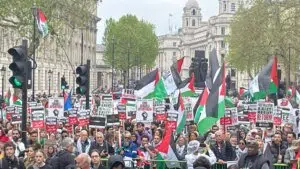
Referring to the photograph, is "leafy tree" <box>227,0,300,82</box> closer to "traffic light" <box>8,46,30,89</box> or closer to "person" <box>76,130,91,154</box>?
"person" <box>76,130,91,154</box>

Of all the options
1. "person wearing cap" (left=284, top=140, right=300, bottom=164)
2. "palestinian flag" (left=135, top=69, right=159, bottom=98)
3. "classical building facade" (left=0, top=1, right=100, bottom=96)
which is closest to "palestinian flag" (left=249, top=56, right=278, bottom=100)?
"palestinian flag" (left=135, top=69, right=159, bottom=98)

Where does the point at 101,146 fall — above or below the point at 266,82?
below

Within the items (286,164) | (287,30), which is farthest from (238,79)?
(286,164)

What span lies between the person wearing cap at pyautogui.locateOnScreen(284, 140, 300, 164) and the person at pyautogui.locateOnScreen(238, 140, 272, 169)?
6.93 ft

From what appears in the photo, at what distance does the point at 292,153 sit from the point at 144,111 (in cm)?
833

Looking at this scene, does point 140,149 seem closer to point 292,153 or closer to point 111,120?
point 111,120

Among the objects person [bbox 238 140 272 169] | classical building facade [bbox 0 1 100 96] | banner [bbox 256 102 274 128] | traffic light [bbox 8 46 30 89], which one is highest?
classical building facade [bbox 0 1 100 96]

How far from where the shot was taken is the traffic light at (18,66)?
50.2 ft

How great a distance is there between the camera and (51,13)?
154ft

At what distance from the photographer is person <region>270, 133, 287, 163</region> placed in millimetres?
15829

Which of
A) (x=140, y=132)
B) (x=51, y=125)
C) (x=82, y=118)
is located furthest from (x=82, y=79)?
(x=140, y=132)

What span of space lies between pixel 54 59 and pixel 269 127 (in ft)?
208

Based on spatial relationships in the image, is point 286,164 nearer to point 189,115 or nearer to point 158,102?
point 189,115

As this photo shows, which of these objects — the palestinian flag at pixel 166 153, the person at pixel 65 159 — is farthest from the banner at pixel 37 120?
the person at pixel 65 159
